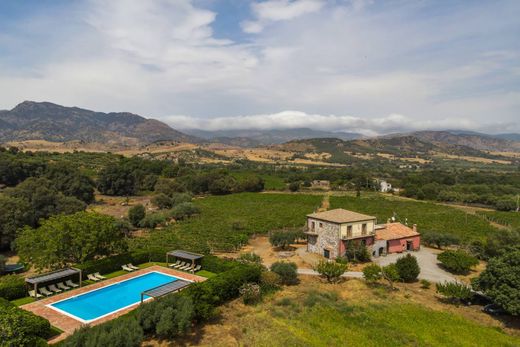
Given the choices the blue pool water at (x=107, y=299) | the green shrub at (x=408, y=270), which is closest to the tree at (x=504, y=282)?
the green shrub at (x=408, y=270)

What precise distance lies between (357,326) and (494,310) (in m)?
10.0

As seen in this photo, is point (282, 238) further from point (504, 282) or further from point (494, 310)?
point (504, 282)

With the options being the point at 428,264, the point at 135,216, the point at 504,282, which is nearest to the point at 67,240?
the point at 135,216

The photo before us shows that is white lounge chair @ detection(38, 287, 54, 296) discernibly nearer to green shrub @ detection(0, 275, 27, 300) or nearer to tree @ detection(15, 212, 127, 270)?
green shrub @ detection(0, 275, 27, 300)

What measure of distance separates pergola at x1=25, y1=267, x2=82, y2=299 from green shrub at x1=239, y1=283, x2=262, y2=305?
1266 cm

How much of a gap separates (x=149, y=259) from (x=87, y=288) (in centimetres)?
734

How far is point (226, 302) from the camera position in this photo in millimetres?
23719

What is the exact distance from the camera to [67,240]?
26.7 metres

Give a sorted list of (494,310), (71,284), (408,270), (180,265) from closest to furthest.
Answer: (494,310), (71,284), (408,270), (180,265)

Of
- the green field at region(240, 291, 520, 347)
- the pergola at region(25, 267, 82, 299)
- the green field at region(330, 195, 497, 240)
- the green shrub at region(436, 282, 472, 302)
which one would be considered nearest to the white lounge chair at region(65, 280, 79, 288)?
the pergola at region(25, 267, 82, 299)

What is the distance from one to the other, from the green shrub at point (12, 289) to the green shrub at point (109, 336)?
1117 cm

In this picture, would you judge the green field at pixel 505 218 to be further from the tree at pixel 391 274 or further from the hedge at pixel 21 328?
the hedge at pixel 21 328

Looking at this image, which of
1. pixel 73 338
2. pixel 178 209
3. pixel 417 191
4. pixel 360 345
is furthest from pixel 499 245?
pixel 417 191

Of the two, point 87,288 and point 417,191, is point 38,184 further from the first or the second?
point 417,191
